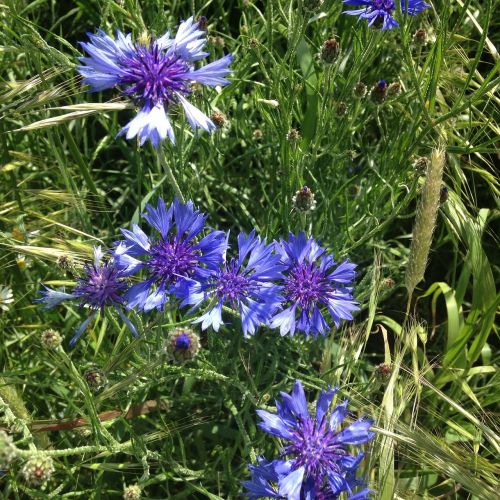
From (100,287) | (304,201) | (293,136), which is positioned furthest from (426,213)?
(100,287)

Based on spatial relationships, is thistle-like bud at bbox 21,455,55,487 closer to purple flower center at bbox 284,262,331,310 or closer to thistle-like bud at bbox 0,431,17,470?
thistle-like bud at bbox 0,431,17,470

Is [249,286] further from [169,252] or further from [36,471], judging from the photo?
[36,471]

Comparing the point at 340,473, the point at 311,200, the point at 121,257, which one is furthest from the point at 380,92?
the point at 340,473

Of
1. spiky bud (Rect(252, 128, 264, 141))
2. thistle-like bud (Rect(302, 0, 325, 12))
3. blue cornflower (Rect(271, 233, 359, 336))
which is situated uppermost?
thistle-like bud (Rect(302, 0, 325, 12))

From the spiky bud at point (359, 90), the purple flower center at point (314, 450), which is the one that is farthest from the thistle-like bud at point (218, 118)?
the purple flower center at point (314, 450)

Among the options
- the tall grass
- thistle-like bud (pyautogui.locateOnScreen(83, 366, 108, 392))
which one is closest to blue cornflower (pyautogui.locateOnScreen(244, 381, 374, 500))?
the tall grass

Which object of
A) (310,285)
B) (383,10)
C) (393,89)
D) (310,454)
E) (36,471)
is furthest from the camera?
(393,89)

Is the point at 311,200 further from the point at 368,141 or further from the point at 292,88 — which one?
the point at 368,141
